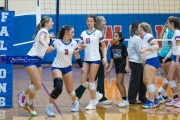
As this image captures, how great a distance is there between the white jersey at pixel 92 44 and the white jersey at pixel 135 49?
840 mm

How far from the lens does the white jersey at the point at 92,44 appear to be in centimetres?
832

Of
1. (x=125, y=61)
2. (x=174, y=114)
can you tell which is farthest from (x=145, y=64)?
(x=174, y=114)

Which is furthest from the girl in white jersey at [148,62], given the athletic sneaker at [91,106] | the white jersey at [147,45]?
the athletic sneaker at [91,106]

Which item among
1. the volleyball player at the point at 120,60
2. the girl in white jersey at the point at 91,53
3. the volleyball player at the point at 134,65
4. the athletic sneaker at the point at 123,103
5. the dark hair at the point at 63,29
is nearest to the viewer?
the dark hair at the point at 63,29

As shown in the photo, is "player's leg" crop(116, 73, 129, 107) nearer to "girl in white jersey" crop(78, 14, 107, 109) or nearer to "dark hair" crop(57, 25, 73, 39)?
"girl in white jersey" crop(78, 14, 107, 109)

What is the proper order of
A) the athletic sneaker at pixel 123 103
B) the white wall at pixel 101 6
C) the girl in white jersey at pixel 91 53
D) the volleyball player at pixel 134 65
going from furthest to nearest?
1. the white wall at pixel 101 6
2. the volleyball player at pixel 134 65
3. the athletic sneaker at pixel 123 103
4. the girl in white jersey at pixel 91 53

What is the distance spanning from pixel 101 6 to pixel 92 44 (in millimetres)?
8383

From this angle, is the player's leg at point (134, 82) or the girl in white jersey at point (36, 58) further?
the player's leg at point (134, 82)

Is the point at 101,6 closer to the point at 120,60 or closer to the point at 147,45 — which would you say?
the point at 120,60

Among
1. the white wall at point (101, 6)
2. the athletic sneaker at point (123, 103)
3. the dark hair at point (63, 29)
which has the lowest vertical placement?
the athletic sneaker at point (123, 103)

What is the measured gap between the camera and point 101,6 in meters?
16.5

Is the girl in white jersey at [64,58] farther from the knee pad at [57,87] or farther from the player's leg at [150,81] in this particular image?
the player's leg at [150,81]

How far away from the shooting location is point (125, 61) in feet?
29.1

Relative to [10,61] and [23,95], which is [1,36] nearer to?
[10,61]
